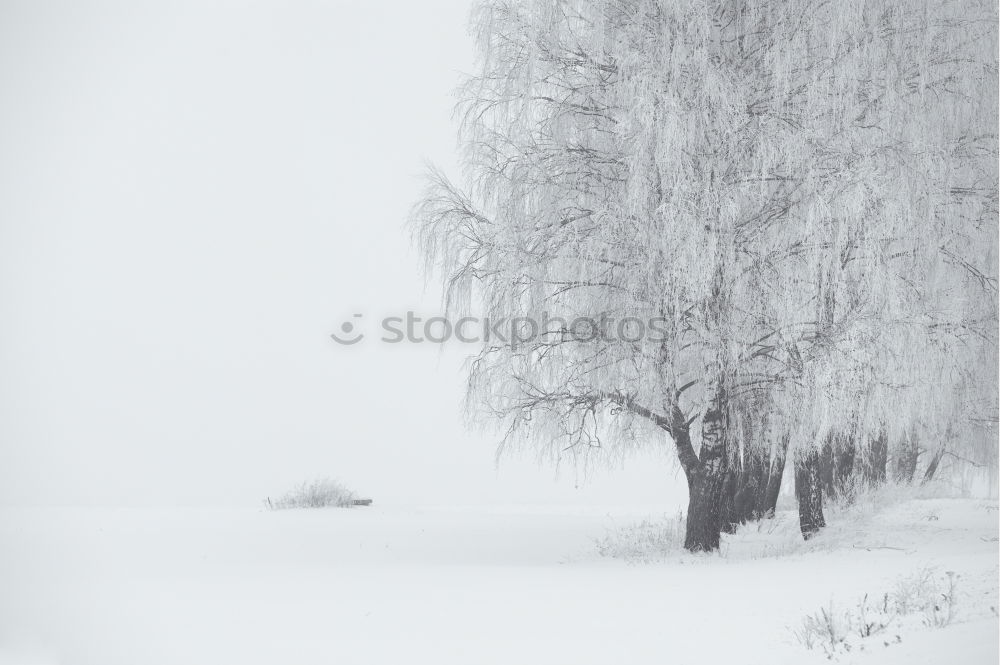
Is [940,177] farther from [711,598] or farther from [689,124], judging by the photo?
[711,598]

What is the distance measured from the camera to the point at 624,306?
10914 millimetres

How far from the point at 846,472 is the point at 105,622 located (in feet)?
38.0

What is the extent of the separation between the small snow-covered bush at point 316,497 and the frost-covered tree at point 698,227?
10.1 metres

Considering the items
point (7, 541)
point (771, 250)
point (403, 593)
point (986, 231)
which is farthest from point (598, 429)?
point (7, 541)

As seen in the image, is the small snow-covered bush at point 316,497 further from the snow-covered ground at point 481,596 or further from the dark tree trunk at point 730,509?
the dark tree trunk at point 730,509

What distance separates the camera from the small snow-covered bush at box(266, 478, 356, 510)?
19578mm

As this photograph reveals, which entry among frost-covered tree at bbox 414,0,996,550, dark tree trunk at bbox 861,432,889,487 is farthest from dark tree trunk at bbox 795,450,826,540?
dark tree trunk at bbox 861,432,889,487

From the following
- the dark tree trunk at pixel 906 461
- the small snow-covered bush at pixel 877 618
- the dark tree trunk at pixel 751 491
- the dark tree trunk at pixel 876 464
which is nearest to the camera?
the small snow-covered bush at pixel 877 618

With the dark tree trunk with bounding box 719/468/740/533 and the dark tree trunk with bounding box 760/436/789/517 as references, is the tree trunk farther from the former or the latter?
the dark tree trunk with bounding box 760/436/789/517

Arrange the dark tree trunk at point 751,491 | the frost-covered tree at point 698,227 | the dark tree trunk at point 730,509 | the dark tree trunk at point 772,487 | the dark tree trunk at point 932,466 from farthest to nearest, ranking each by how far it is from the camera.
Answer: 1. the dark tree trunk at point 932,466
2. the dark tree trunk at point 751,491
3. the dark tree trunk at point 772,487
4. the dark tree trunk at point 730,509
5. the frost-covered tree at point 698,227

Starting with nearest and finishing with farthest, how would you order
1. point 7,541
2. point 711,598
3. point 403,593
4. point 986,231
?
point 711,598 → point 403,593 → point 986,231 → point 7,541

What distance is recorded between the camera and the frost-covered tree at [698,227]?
10.2 meters

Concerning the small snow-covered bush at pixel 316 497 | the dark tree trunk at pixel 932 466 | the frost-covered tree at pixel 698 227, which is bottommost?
the small snow-covered bush at pixel 316 497

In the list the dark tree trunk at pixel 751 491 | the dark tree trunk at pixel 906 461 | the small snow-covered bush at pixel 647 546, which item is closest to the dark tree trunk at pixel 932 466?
the dark tree trunk at pixel 906 461
